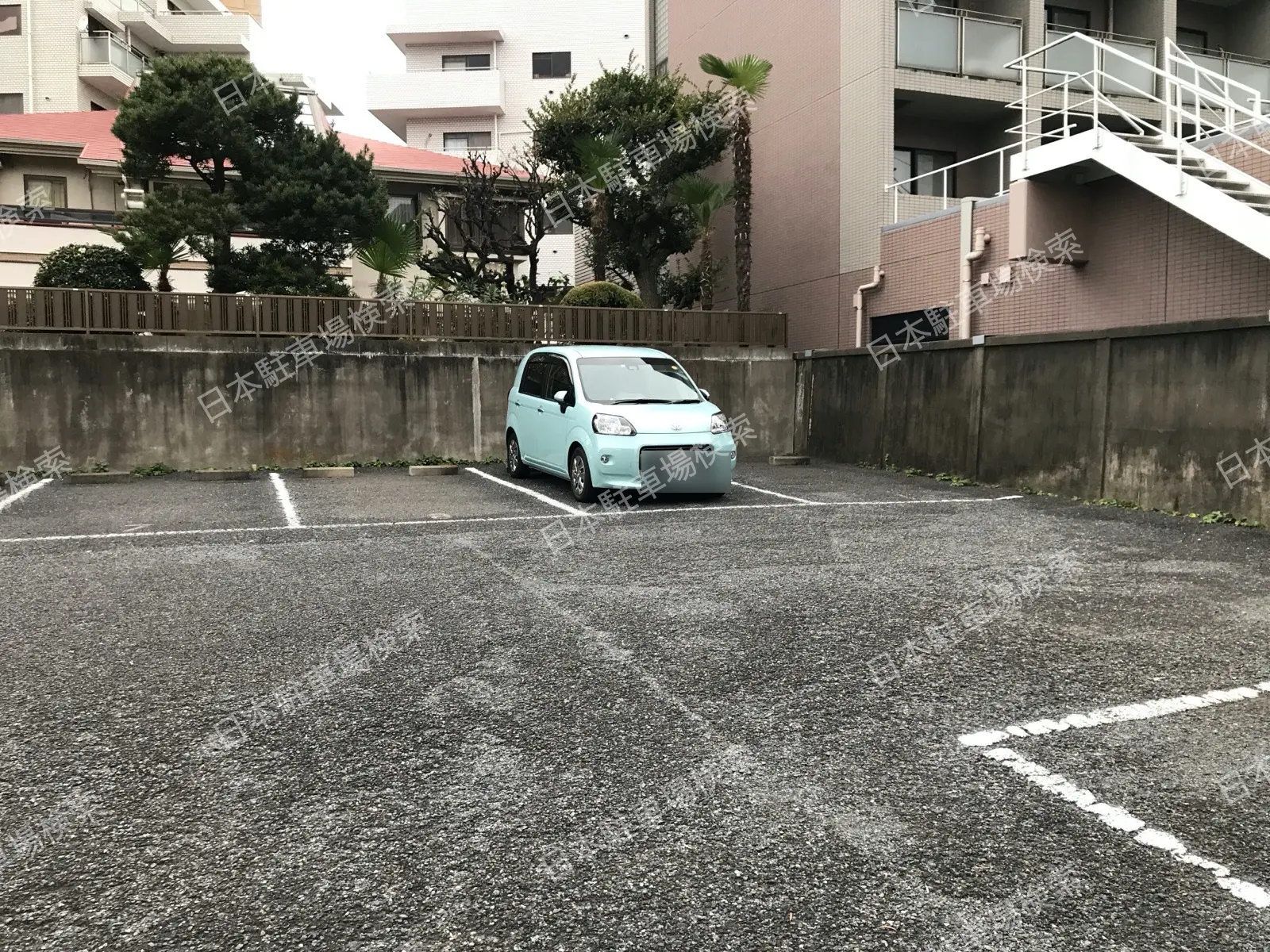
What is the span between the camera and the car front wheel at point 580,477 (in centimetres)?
984

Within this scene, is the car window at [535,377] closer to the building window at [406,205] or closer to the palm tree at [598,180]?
the palm tree at [598,180]

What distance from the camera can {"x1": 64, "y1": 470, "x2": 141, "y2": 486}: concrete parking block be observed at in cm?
1252

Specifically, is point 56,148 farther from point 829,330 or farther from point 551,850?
point 551,850

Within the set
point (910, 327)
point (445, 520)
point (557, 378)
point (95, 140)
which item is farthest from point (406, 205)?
point (445, 520)

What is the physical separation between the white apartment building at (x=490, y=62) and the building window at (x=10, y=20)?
10.9 metres

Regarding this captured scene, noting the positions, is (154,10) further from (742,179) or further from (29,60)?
(742,179)

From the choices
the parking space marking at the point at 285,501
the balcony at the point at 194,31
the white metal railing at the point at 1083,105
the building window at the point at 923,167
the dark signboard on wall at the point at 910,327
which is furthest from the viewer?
the balcony at the point at 194,31

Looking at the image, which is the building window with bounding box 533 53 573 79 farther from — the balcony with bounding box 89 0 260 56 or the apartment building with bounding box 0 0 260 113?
the apartment building with bounding box 0 0 260 113

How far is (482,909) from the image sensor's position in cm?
235

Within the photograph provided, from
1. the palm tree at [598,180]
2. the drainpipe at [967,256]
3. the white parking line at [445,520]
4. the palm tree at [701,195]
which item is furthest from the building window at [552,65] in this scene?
the white parking line at [445,520]

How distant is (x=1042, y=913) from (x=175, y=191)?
Answer: 58.7ft

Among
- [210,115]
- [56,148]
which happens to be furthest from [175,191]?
[56,148]

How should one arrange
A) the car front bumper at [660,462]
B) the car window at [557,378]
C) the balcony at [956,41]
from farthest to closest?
1. the balcony at [956,41]
2. the car window at [557,378]
3. the car front bumper at [660,462]

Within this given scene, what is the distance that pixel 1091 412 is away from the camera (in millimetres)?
10258
